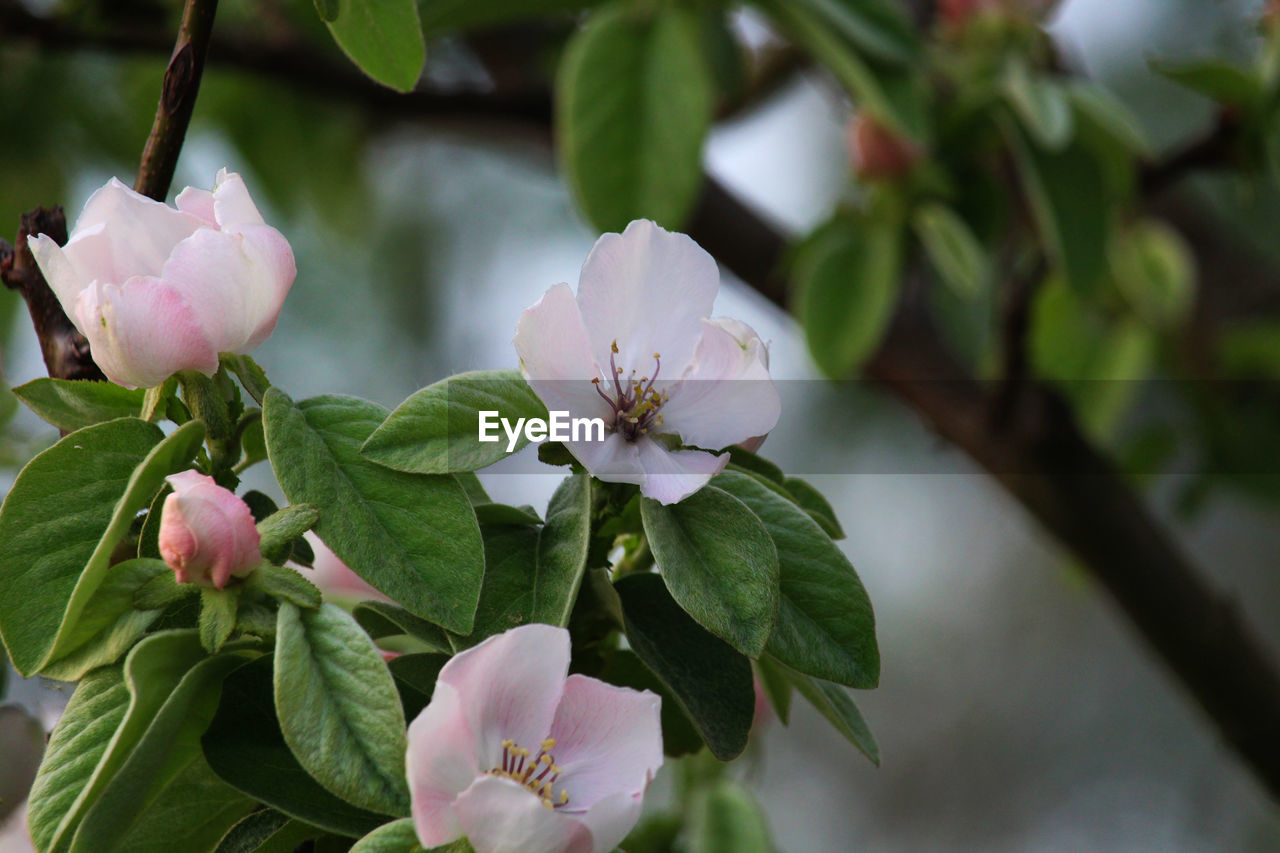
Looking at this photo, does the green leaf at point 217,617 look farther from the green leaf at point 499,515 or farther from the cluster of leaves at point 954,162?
the cluster of leaves at point 954,162

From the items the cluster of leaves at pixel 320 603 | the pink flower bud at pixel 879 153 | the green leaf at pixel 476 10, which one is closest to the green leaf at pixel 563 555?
the cluster of leaves at pixel 320 603

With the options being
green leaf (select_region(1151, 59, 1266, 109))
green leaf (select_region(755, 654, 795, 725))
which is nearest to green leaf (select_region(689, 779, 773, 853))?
green leaf (select_region(755, 654, 795, 725))

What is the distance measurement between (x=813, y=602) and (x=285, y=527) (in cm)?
13

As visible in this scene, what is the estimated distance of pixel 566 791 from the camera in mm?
285

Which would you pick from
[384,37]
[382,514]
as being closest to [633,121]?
[384,37]

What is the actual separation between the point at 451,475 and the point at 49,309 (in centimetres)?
16

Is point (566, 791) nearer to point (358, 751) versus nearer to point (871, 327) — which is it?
point (358, 751)

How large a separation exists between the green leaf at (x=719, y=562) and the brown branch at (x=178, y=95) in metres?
0.17

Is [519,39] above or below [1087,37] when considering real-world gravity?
above

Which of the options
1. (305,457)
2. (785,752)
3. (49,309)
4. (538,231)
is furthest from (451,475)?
(785,752)

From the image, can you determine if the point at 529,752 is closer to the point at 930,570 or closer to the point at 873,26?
the point at 873,26

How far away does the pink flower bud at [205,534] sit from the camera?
0.27 metres

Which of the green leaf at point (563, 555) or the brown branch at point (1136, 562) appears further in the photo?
the brown branch at point (1136, 562)

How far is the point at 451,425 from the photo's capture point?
11.7 inches
